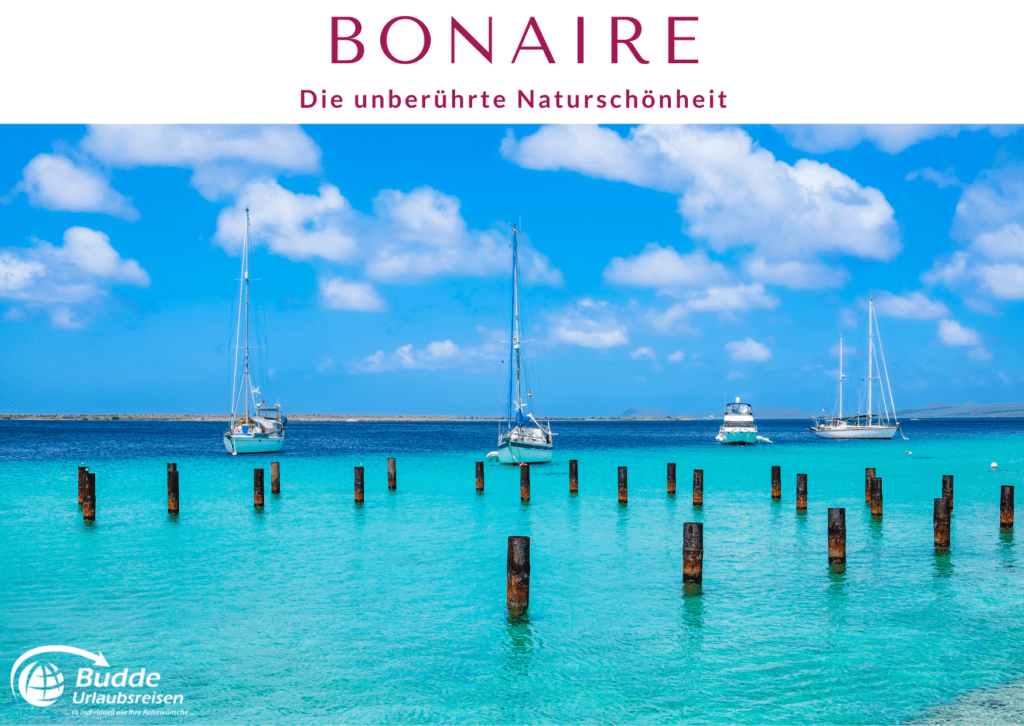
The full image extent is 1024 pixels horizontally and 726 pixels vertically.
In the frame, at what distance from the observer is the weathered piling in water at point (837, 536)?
20969mm

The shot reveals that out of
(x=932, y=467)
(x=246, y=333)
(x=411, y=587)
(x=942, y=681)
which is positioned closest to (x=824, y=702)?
(x=942, y=681)

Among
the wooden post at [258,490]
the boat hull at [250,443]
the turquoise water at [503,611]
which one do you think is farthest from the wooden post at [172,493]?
the boat hull at [250,443]

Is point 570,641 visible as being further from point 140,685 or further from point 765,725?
point 140,685

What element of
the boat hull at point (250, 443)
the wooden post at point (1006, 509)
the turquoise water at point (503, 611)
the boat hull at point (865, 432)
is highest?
the wooden post at point (1006, 509)

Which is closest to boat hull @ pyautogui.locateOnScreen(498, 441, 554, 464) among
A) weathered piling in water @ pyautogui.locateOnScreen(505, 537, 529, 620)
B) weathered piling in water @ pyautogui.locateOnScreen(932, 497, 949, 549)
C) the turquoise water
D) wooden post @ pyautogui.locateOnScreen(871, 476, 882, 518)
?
the turquoise water

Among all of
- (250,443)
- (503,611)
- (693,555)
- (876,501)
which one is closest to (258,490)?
(503,611)

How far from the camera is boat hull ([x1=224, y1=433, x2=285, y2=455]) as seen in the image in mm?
66562

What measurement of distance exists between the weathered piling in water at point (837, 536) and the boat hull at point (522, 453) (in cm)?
3028

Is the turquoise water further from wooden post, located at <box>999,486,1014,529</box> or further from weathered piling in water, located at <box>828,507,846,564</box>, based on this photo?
wooden post, located at <box>999,486,1014,529</box>

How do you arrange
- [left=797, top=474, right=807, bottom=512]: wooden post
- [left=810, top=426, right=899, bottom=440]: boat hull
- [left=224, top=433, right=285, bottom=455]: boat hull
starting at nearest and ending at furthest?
1. [left=797, top=474, right=807, bottom=512]: wooden post
2. [left=224, top=433, right=285, bottom=455]: boat hull
3. [left=810, top=426, right=899, bottom=440]: boat hull

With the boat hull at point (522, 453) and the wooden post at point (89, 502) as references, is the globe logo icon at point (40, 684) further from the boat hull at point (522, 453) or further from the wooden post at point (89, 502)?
the boat hull at point (522, 453)

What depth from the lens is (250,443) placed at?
67250mm

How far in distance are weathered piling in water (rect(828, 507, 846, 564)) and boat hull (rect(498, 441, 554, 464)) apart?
3028cm

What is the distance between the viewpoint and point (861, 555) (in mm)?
23281
